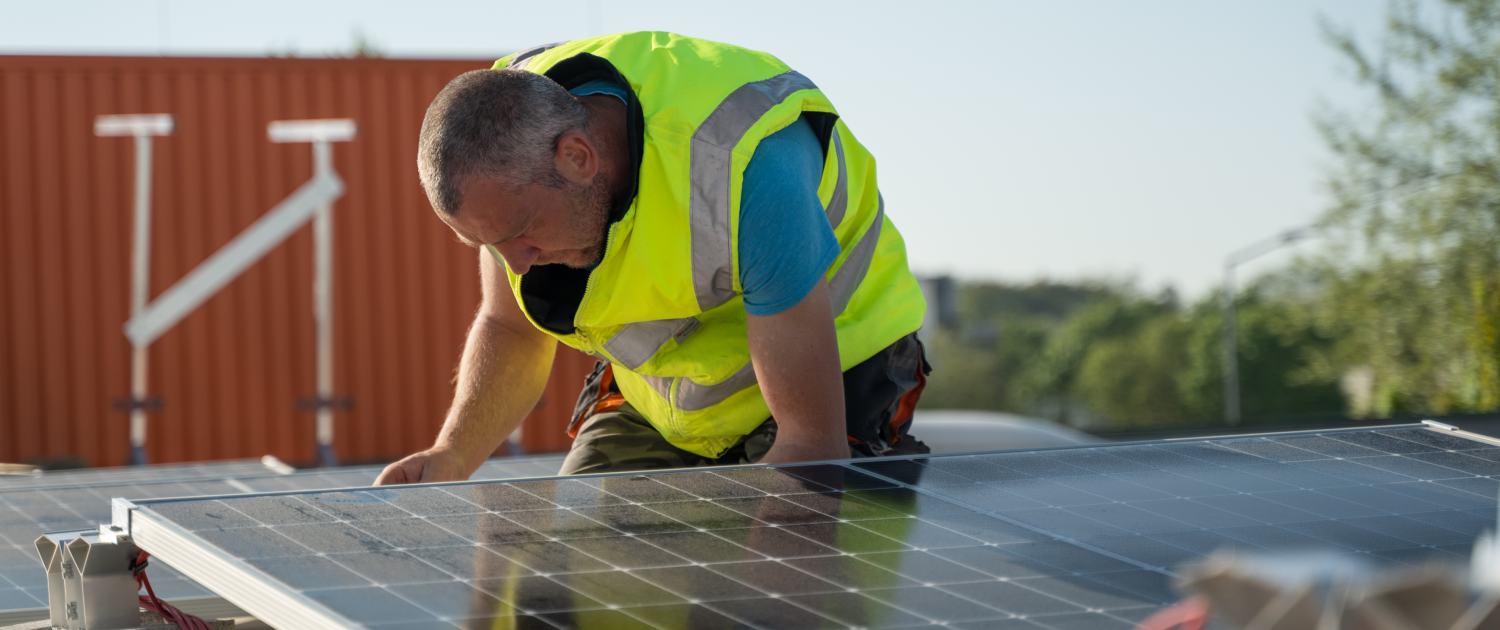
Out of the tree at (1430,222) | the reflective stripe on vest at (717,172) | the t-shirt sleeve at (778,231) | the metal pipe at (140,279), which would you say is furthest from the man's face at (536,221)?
the tree at (1430,222)

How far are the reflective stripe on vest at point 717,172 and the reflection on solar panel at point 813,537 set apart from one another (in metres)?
0.42

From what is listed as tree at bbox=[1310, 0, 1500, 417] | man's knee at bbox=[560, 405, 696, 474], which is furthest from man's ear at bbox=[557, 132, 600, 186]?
tree at bbox=[1310, 0, 1500, 417]

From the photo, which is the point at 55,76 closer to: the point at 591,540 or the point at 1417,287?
the point at 591,540

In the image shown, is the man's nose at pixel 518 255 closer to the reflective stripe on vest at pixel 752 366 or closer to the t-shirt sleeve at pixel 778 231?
the t-shirt sleeve at pixel 778 231

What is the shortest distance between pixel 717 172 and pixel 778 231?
0.16 meters

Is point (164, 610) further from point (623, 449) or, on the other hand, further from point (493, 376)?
point (623, 449)

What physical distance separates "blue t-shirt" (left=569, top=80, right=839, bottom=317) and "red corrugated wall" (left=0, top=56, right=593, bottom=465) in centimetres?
810

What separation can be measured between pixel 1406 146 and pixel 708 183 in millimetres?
24151

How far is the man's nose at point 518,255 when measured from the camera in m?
2.50

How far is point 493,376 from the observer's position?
10.4 ft

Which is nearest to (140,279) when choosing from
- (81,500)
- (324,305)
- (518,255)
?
(324,305)

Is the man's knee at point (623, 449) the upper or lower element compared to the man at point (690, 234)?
lower

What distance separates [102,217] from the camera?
9984 mm

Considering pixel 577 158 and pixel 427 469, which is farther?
pixel 427 469
